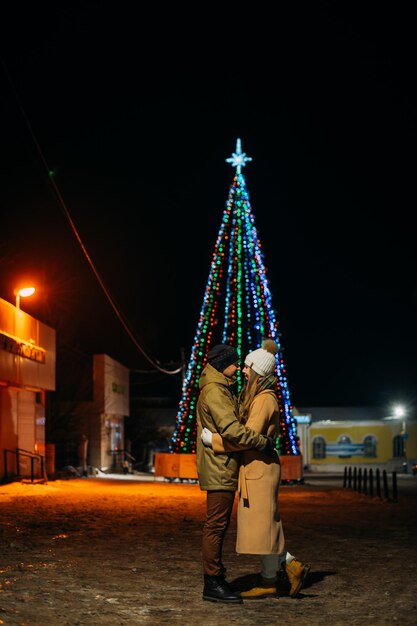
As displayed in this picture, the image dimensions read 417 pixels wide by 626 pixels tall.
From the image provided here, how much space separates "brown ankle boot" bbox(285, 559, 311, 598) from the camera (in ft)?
22.9

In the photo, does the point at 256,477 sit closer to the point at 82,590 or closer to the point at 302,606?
the point at 302,606

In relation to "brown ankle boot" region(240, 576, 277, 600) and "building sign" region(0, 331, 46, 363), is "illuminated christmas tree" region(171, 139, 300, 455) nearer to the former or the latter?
"building sign" region(0, 331, 46, 363)

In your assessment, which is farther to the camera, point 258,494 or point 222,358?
point 222,358

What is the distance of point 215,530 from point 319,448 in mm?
54669

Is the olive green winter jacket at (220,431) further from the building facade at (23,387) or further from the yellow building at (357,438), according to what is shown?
the yellow building at (357,438)

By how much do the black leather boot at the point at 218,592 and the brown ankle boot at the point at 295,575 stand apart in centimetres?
43

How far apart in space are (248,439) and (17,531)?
19.7 feet

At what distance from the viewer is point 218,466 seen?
273 inches

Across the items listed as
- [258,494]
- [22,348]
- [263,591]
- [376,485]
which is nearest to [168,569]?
[263,591]

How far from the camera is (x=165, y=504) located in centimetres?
1728

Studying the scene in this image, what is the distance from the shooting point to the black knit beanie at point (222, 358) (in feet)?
23.5

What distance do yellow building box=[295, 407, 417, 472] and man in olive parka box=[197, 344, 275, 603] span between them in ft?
175

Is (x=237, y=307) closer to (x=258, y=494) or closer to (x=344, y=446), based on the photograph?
(x=258, y=494)

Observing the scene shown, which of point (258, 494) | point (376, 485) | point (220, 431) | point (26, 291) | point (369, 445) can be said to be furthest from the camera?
point (369, 445)
